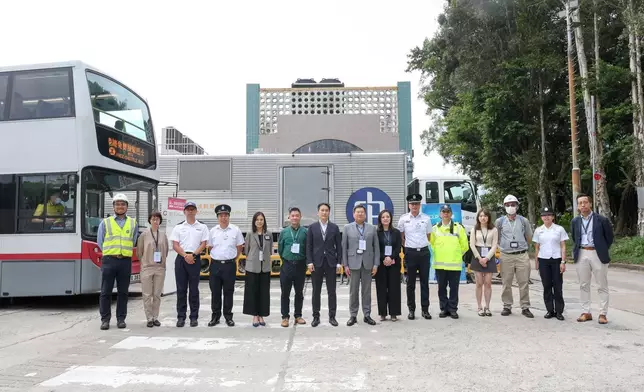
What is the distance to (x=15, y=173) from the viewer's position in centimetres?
955

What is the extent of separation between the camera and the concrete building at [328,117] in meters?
41.6

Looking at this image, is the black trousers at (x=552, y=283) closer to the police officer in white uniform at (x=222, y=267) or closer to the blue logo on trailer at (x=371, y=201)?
the police officer in white uniform at (x=222, y=267)

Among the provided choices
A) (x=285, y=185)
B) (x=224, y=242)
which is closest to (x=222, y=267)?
(x=224, y=242)

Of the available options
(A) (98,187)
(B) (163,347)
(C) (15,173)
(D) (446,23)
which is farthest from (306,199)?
(D) (446,23)

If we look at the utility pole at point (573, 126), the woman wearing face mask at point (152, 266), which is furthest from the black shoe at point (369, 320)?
the utility pole at point (573, 126)

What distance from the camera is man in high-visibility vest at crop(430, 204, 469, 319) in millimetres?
8289

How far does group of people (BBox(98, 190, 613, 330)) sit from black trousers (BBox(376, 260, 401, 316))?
2 cm

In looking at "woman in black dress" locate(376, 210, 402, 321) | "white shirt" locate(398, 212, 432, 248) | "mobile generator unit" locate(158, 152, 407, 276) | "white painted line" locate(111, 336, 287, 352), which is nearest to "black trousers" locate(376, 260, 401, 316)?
"woman in black dress" locate(376, 210, 402, 321)

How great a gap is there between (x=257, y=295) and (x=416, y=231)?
8.77 ft

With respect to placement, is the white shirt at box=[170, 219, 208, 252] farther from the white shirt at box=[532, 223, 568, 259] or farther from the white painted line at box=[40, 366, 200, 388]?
the white shirt at box=[532, 223, 568, 259]

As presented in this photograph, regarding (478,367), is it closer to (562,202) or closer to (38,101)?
(38,101)

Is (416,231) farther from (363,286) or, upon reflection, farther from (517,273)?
(517,273)

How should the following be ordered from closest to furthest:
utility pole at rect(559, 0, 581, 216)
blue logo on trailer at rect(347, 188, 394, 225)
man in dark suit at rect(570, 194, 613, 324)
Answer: man in dark suit at rect(570, 194, 613, 324) → blue logo on trailer at rect(347, 188, 394, 225) → utility pole at rect(559, 0, 581, 216)

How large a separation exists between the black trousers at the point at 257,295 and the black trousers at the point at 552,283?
14.0ft
